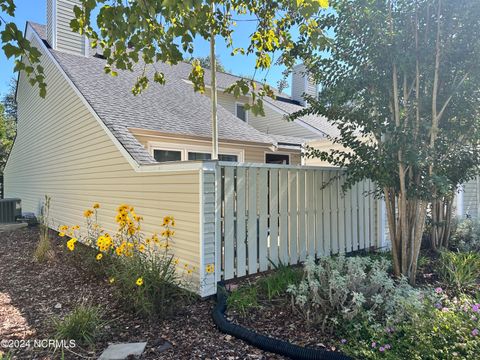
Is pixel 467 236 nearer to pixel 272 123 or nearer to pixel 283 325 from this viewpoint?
pixel 283 325

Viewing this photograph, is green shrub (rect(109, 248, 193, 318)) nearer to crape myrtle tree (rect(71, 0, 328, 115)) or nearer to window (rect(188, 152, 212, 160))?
crape myrtle tree (rect(71, 0, 328, 115))

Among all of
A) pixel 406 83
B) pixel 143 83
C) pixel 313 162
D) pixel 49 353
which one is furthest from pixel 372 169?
pixel 313 162

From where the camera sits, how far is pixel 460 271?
408cm

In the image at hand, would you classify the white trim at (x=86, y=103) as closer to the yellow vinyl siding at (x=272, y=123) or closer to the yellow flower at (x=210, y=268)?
the yellow flower at (x=210, y=268)

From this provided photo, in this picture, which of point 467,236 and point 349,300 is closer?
point 349,300

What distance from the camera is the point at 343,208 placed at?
5605mm

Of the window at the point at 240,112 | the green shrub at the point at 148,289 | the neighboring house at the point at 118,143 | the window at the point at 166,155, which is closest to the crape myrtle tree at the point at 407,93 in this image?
the neighboring house at the point at 118,143

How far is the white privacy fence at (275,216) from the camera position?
404 centimetres

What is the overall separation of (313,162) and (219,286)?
6.74m

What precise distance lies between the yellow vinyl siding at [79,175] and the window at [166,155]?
1227 mm

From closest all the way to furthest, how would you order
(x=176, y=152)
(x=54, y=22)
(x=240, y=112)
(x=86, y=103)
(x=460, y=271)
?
(x=460, y=271) < (x=86, y=103) < (x=176, y=152) < (x=54, y=22) < (x=240, y=112)

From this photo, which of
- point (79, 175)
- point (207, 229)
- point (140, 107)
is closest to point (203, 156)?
point (140, 107)

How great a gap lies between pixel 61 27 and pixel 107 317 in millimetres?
9195

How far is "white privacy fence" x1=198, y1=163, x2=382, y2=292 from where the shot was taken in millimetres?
4039
